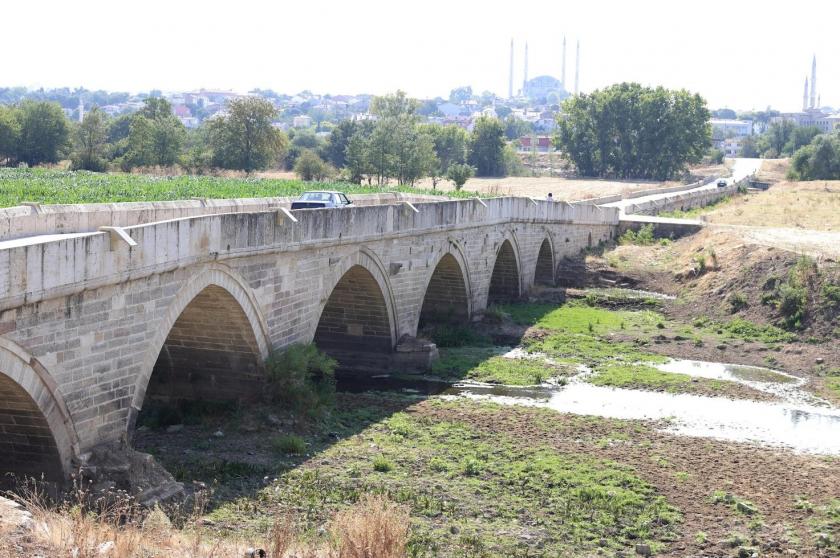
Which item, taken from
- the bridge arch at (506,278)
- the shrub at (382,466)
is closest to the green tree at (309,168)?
the bridge arch at (506,278)

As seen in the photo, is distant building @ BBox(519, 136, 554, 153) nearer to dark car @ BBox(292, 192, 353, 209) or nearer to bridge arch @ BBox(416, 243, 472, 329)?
bridge arch @ BBox(416, 243, 472, 329)

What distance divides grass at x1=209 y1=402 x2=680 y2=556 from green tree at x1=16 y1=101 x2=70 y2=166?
168ft

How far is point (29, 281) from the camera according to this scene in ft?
43.1

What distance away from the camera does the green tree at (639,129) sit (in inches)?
3575

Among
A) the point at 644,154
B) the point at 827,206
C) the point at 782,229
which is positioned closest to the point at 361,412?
the point at 782,229

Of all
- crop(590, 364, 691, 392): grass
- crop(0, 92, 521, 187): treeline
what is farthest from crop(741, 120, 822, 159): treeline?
crop(590, 364, 691, 392): grass

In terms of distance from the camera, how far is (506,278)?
37156 millimetres

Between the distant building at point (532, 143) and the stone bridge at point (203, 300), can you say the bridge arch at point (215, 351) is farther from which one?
the distant building at point (532, 143)

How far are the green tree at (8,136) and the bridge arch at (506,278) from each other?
3624 cm

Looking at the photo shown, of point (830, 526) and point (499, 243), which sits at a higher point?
point (499, 243)

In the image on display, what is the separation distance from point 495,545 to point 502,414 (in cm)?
743

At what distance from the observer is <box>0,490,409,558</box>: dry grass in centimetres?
1067

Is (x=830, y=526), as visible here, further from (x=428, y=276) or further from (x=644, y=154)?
(x=644, y=154)

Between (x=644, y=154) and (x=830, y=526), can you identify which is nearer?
(x=830, y=526)
